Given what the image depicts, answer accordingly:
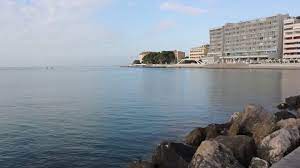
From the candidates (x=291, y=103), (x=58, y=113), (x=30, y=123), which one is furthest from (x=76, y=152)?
(x=291, y=103)

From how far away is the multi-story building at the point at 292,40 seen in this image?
19188cm

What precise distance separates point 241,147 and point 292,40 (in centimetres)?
19089

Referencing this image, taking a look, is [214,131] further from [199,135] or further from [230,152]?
[230,152]

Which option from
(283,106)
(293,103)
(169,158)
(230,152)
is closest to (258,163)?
(230,152)

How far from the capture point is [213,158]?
46.4 feet

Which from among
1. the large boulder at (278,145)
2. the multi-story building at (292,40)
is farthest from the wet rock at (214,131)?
the multi-story building at (292,40)

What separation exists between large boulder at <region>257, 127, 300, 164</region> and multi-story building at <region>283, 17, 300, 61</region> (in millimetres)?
184988

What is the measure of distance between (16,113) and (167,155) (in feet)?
79.6

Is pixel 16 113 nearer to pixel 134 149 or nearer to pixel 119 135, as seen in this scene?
pixel 119 135

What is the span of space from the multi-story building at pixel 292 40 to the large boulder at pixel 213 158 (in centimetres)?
18793

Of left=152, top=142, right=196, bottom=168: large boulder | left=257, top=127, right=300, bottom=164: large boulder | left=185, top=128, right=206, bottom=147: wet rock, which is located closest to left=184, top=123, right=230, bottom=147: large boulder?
left=185, top=128, right=206, bottom=147: wet rock

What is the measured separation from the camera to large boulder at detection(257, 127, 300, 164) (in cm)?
1584

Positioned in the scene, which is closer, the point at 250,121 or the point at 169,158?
the point at 169,158

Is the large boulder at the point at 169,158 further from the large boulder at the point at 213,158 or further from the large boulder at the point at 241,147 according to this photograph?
the large boulder at the point at 241,147
